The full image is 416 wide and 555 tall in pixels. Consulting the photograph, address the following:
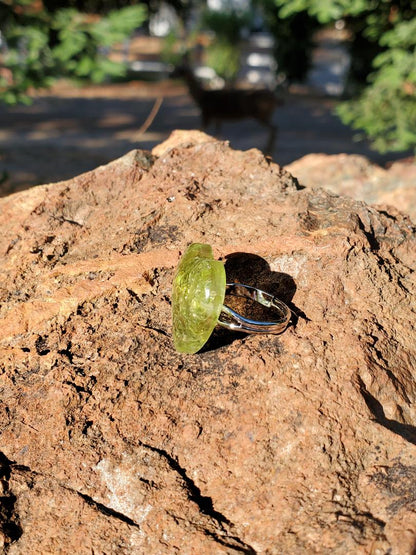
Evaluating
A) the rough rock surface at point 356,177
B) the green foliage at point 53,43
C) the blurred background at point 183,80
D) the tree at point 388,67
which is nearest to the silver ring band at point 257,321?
the rough rock surface at point 356,177

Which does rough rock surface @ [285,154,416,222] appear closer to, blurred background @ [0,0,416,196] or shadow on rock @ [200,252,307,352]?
blurred background @ [0,0,416,196]

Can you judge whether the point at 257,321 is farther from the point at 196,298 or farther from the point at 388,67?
the point at 388,67

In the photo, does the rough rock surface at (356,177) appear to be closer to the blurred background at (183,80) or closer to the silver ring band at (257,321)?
the blurred background at (183,80)

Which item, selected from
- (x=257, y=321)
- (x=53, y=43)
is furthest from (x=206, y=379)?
(x=53, y=43)

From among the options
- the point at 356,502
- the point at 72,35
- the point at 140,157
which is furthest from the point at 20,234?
the point at 72,35

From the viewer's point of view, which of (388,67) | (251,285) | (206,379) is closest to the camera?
(206,379)

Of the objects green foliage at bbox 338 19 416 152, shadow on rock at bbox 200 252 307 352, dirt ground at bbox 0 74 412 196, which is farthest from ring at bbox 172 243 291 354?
dirt ground at bbox 0 74 412 196
